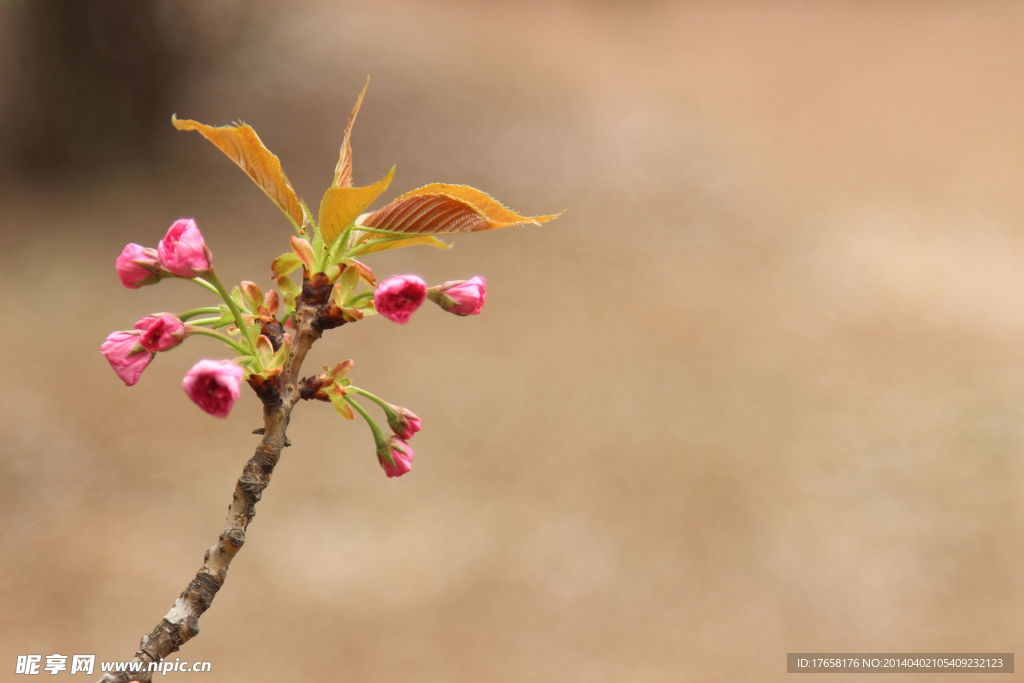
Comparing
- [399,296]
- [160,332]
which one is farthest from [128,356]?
[399,296]

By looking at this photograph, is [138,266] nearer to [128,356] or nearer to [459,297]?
[128,356]

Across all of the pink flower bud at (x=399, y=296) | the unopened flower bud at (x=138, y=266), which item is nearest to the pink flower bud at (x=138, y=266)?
the unopened flower bud at (x=138, y=266)

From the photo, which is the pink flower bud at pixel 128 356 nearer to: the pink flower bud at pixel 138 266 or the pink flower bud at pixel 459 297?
the pink flower bud at pixel 138 266

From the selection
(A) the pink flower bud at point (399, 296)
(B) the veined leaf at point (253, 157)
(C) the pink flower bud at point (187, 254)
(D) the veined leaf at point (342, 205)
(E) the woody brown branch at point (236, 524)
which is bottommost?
(E) the woody brown branch at point (236, 524)

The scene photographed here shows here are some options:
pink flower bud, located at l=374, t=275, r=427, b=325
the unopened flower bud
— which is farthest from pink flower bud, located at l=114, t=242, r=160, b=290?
pink flower bud, located at l=374, t=275, r=427, b=325

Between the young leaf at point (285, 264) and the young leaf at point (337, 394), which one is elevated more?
the young leaf at point (285, 264)

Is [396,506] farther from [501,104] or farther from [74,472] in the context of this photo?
[501,104]
